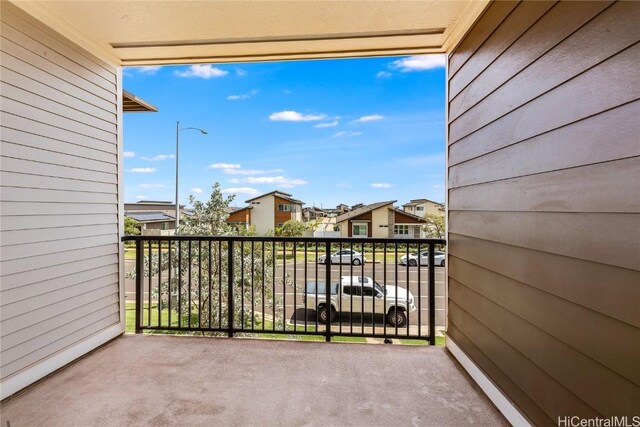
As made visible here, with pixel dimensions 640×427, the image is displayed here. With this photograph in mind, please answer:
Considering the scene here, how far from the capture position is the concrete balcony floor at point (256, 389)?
1.59 metres

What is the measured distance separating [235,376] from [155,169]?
914 centimetres

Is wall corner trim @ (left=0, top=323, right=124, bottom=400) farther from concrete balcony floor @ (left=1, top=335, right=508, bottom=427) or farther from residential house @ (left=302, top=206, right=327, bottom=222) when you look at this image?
residential house @ (left=302, top=206, right=327, bottom=222)

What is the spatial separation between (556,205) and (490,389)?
1142mm

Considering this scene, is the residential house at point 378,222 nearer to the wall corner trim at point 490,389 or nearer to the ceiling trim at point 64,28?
the wall corner trim at point 490,389

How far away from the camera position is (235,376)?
197 centimetres

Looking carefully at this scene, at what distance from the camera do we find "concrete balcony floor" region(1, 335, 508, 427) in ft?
5.20

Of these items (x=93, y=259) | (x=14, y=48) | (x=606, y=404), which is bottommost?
(x=606, y=404)

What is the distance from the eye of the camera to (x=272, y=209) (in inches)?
302

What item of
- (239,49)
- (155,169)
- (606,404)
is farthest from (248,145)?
(606,404)

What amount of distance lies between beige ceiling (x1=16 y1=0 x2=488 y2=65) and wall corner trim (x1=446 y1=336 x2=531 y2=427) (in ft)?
7.15

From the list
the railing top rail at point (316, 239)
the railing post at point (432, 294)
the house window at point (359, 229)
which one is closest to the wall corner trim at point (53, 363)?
the railing top rail at point (316, 239)

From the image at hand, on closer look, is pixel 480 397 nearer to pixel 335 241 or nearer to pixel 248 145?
pixel 335 241

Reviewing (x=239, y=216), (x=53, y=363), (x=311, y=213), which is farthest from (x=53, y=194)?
(x=311, y=213)

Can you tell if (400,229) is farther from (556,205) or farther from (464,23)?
(556,205)
